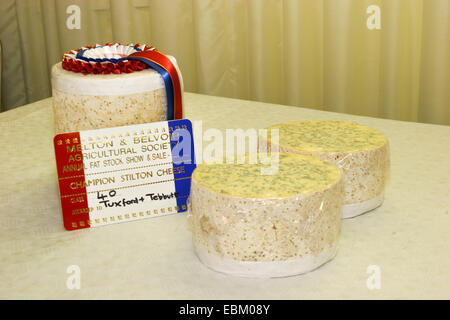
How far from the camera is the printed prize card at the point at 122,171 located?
29.3 inches

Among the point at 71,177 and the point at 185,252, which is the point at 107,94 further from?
the point at 185,252

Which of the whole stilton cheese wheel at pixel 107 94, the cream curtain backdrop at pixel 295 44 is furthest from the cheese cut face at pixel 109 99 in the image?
the cream curtain backdrop at pixel 295 44

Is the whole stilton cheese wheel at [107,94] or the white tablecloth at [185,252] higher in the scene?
the whole stilton cheese wheel at [107,94]

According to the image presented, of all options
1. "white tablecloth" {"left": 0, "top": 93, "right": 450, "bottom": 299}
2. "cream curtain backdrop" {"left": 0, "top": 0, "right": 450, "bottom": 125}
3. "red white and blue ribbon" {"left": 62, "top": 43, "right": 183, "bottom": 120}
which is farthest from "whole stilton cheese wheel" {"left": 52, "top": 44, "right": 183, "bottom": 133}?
"cream curtain backdrop" {"left": 0, "top": 0, "right": 450, "bottom": 125}

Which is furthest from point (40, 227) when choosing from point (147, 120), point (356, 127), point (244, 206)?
point (356, 127)

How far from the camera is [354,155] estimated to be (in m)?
0.72

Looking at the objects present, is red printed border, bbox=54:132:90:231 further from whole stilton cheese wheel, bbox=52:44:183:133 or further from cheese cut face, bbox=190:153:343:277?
cheese cut face, bbox=190:153:343:277

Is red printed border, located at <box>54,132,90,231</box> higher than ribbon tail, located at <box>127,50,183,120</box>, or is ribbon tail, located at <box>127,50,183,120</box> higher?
ribbon tail, located at <box>127,50,183,120</box>

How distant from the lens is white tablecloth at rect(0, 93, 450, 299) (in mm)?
601

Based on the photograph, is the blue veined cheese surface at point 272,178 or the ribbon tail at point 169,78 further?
the ribbon tail at point 169,78

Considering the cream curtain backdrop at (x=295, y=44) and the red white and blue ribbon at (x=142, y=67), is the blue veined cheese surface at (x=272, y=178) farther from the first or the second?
the cream curtain backdrop at (x=295, y=44)

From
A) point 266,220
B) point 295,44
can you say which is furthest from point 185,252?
point 295,44

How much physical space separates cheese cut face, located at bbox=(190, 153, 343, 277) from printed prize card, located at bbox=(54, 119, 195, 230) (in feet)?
0.43

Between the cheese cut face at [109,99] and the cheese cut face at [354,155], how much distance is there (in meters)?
0.18
